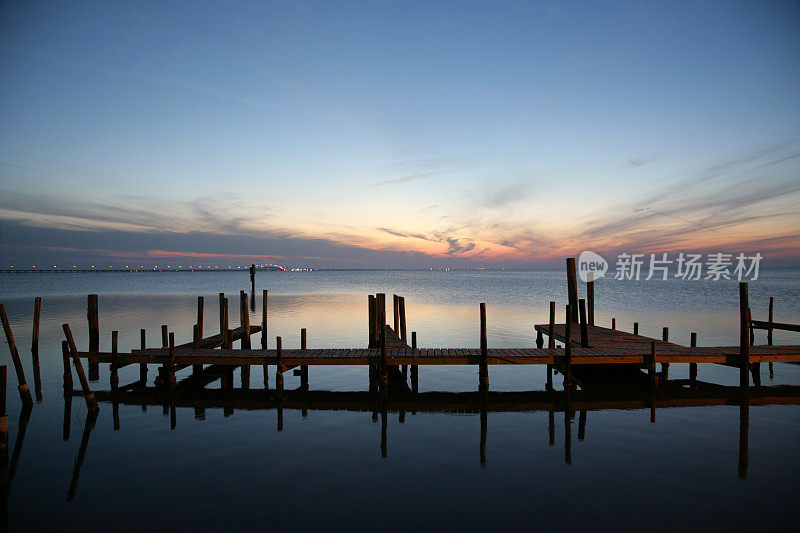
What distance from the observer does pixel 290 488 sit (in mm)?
9086

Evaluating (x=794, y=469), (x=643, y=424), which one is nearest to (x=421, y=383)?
(x=643, y=424)

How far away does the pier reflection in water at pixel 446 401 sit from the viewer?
44.2 feet

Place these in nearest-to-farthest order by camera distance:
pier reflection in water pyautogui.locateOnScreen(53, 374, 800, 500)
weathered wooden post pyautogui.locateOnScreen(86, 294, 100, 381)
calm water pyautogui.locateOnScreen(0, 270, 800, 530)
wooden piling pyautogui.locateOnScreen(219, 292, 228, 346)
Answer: calm water pyautogui.locateOnScreen(0, 270, 800, 530)
pier reflection in water pyautogui.locateOnScreen(53, 374, 800, 500)
weathered wooden post pyautogui.locateOnScreen(86, 294, 100, 381)
wooden piling pyautogui.locateOnScreen(219, 292, 228, 346)

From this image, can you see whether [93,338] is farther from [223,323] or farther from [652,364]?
[652,364]

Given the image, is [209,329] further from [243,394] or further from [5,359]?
[243,394]

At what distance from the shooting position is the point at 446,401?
14812mm

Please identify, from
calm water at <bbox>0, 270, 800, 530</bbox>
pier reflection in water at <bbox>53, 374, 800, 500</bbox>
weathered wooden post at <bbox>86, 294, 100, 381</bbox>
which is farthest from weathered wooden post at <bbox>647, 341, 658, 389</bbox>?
weathered wooden post at <bbox>86, 294, 100, 381</bbox>

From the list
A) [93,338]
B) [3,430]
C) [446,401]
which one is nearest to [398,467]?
[446,401]

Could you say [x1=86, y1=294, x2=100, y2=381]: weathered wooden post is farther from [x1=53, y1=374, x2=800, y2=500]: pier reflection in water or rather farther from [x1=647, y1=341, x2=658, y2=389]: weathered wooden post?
[x1=647, y1=341, x2=658, y2=389]: weathered wooden post

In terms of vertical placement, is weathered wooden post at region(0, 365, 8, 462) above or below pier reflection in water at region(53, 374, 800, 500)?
above

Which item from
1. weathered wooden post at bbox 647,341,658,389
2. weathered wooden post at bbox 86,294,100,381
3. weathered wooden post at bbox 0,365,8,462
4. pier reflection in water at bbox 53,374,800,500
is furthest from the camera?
weathered wooden post at bbox 86,294,100,381

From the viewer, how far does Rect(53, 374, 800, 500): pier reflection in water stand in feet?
44.2

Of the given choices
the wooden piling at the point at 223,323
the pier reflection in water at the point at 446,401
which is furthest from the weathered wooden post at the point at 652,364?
the wooden piling at the point at 223,323

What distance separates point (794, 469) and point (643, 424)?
326cm
